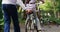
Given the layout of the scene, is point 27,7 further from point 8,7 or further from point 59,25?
point 59,25

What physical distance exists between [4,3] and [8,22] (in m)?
0.49

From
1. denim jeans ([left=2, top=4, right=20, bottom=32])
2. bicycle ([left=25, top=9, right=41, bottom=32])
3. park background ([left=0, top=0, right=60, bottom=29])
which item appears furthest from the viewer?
park background ([left=0, top=0, right=60, bottom=29])

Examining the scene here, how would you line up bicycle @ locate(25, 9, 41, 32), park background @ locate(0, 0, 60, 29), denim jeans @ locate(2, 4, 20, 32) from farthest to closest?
park background @ locate(0, 0, 60, 29)
bicycle @ locate(25, 9, 41, 32)
denim jeans @ locate(2, 4, 20, 32)

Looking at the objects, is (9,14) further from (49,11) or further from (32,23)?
(49,11)

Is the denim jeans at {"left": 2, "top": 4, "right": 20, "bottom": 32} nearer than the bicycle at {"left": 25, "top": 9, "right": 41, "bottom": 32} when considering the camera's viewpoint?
Yes

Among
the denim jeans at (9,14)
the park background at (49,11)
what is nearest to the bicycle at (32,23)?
the denim jeans at (9,14)

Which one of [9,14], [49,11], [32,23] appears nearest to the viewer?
[9,14]

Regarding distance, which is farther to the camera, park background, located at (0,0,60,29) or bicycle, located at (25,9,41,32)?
park background, located at (0,0,60,29)

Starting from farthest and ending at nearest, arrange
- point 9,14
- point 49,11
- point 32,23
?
1. point 49,11
2. point 32,23
3. point 9,14

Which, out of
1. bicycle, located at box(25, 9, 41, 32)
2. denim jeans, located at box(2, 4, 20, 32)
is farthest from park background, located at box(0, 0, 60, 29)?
denim jeans, located at box(2, 4, 20, 32)

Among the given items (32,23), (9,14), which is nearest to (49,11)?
(32,23)

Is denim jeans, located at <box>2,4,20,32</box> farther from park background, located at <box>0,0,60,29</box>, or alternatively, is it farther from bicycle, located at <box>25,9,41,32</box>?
park background, located at <box>0,0,60,29</box>

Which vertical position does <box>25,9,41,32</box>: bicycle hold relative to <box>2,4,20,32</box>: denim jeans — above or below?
below

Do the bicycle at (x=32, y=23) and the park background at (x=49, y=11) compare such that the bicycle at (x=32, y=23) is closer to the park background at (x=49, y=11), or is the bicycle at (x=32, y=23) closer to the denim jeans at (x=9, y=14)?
the denim jeans at (x=9, y=14)
